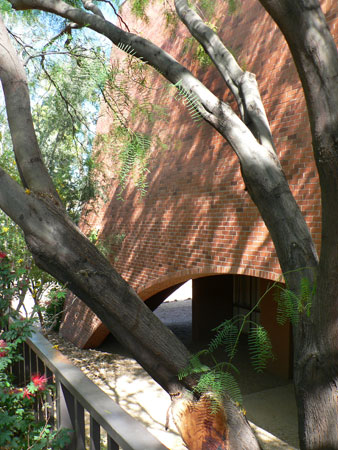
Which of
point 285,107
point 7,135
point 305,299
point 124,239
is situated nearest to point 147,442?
point 305,299

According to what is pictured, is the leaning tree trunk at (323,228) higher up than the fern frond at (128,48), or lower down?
lower down

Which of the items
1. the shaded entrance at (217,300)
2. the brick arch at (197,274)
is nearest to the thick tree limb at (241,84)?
the brick arch at (197,274)

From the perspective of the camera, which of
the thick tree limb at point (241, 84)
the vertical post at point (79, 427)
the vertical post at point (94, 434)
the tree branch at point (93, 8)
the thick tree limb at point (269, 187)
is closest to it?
the vertical post at point (94, 434)

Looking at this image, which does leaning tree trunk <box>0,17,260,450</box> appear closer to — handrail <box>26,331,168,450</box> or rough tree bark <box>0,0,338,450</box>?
rough tree bark <box>0,0,338,450</box>

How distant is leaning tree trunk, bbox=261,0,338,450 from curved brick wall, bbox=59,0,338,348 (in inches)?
73.8

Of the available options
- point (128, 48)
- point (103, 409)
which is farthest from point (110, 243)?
point (103, 409)

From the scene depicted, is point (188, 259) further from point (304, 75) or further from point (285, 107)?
point (304, 75)

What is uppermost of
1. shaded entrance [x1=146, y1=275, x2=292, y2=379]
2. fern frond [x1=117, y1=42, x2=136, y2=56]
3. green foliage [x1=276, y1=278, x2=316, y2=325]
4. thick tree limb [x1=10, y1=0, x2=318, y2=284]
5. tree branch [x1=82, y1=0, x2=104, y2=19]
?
tree branch [x1=82, y1=0, x2=104, y2=19]

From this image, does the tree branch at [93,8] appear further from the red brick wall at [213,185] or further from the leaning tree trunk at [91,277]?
the leaning tree trunk at [91,277]

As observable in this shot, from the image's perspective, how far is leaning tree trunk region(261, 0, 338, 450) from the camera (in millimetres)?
1979

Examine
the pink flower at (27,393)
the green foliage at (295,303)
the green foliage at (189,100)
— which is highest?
the green foliage at (189,100)

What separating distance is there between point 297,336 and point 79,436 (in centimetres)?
163

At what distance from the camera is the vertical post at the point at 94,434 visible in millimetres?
1639

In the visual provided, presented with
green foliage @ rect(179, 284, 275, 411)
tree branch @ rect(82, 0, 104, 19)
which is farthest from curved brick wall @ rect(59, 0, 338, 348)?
green foliage @ rect(179, 284, 275, 411)
